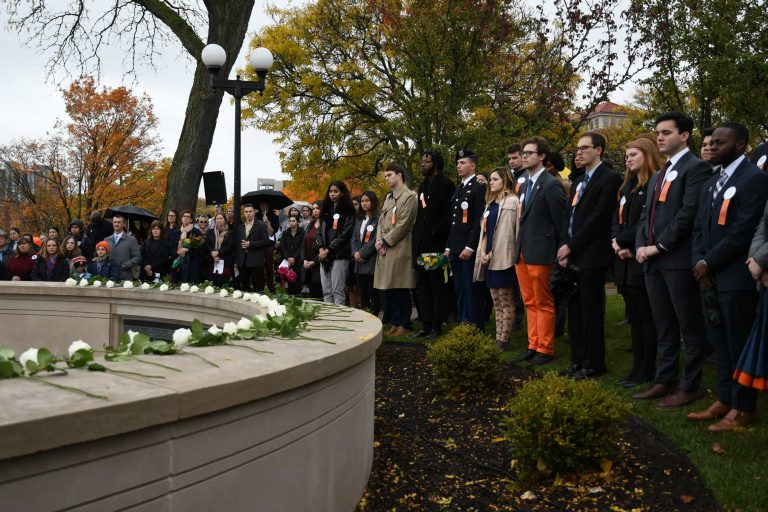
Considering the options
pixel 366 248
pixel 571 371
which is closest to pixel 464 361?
pixel 571 371

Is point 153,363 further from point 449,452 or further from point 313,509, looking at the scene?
point 449,452

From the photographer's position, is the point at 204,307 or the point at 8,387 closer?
the point at 8,387

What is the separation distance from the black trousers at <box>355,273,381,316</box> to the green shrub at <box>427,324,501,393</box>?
3.75m

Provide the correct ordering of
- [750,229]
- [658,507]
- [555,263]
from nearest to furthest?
[658,507] < [750,229] < [555,263]

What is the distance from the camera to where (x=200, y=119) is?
607 inches

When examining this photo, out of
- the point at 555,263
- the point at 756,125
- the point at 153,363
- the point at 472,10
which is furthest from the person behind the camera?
the point at 472,10

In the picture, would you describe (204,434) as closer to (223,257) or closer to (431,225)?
(431,225)

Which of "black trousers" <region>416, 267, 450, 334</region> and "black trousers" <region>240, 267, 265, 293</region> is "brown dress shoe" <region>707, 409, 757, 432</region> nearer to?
"black trousers" <region>416, 267, 450, 334</region>

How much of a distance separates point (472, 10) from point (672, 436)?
16.0m

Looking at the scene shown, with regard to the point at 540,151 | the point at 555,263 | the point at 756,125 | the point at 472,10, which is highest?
the point at 472,10

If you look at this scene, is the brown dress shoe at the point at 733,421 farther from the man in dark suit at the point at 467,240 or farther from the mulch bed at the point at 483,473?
the man in dark suit at the point at 467,240

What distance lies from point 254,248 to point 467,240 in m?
4.37

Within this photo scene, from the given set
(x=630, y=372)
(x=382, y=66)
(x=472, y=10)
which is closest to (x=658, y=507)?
(x=630, y=372)

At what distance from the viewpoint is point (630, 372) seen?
642 centimetres
